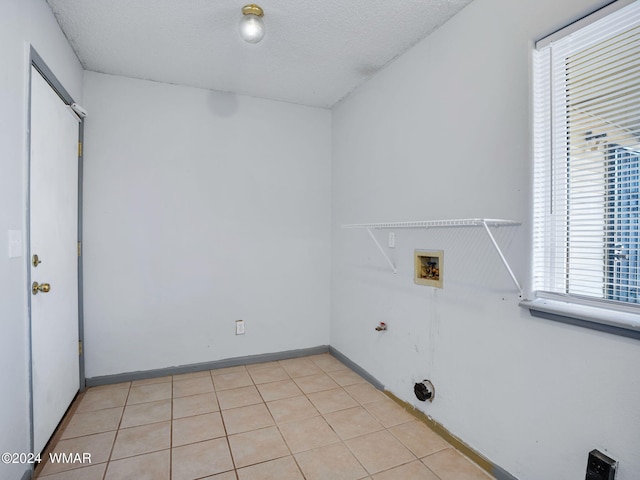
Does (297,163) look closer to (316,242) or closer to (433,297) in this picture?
(316,242)

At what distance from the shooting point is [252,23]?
1933 mm

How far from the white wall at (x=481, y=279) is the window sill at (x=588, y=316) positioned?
0.12ft

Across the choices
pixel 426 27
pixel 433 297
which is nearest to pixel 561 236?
pixel 433 297

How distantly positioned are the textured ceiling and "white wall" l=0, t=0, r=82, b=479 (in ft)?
1.58

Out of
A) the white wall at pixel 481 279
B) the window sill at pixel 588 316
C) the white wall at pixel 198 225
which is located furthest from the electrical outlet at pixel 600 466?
the white wall at pixel 198 225

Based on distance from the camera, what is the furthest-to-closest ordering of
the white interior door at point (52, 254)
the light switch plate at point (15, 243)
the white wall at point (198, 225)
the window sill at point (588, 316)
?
the white wall at point (198, 225) < the white interior door at point (52, 254) < the light switch plate at point (15, 243) < the window sill at point (588, 316)

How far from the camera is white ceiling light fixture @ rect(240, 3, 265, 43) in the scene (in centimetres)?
190

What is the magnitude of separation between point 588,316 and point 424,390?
1115 mm

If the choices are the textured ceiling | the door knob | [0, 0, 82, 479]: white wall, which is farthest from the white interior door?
the textured ceiling

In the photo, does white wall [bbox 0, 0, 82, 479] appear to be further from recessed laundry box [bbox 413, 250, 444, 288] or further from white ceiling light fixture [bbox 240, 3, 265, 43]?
recessed laundry box [bbox 413, 250, 444, 288]

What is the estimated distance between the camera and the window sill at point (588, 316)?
1195mm

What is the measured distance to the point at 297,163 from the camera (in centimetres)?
338

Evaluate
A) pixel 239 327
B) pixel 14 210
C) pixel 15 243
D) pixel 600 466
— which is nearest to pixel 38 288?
pixel 15 243

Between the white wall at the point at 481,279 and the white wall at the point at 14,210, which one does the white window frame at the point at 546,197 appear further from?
the white wall at the point at 14,210
